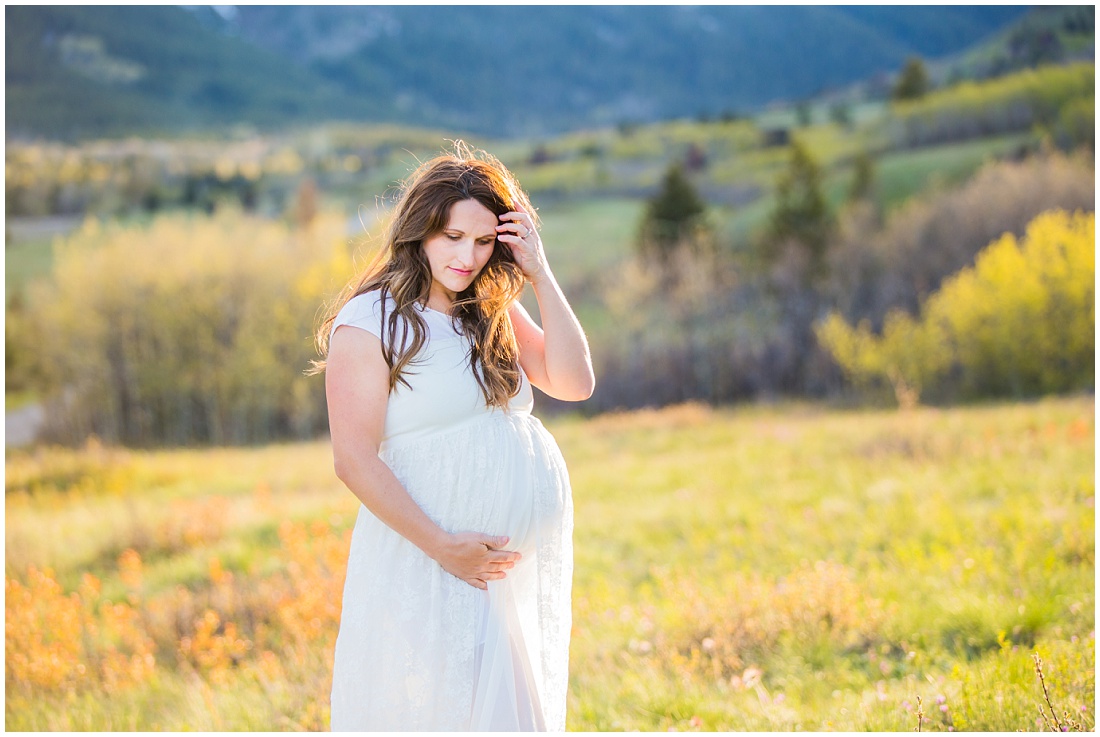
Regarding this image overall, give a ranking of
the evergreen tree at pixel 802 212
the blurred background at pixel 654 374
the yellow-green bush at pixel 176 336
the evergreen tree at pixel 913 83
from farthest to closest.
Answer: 1. the evergreen tree at pixel 913 83
2. the evergreen tree at pixel 802 212
3. the yellow-green bush at pixel 176 336
4. the blurred background at pixel 654 374

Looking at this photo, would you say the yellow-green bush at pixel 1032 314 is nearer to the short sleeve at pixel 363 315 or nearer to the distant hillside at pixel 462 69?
the short sleeve at pixel 363 315

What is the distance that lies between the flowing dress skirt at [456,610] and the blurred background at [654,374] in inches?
40.9

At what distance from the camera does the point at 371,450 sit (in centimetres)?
214

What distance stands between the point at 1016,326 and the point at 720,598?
2289cm

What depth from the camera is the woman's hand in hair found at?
90.3 inches

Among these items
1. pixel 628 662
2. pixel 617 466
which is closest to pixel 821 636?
pixel 628 662

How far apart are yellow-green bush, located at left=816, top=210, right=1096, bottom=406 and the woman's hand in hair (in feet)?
74.2

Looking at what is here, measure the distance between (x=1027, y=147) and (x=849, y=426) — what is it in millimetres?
46561

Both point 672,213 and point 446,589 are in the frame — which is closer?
point 446,589

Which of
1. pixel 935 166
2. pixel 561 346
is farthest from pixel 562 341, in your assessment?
pixel 935 166

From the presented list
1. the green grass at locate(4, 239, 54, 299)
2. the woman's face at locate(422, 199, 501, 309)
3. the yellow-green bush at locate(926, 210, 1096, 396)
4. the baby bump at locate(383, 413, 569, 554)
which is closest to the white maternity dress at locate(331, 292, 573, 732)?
the baby bump at locate(383, 413, 569, 554)

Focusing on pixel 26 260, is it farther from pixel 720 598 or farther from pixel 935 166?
pixel 935 166

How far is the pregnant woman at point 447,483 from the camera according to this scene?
2174 millimetres

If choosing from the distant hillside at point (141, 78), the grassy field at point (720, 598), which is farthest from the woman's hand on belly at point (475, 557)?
the distant hillside at point (141, 78)
